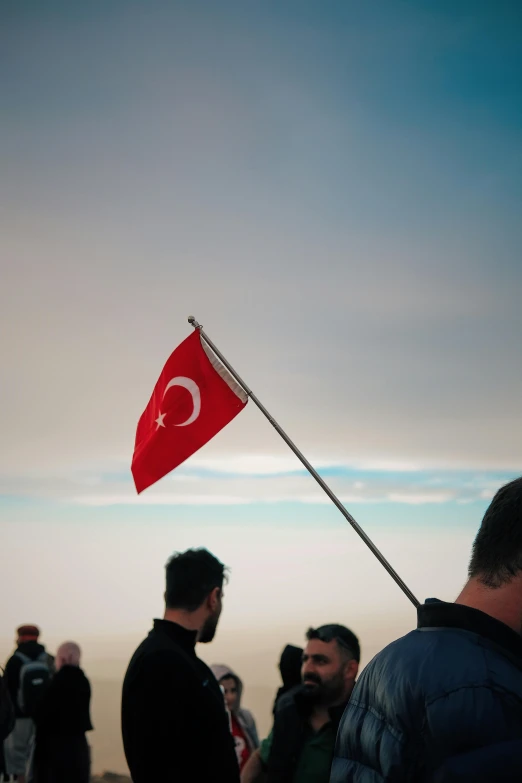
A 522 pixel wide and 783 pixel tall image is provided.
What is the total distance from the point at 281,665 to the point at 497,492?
3.91m

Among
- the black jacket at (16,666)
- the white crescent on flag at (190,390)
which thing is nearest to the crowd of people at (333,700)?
the white crescent on flag at (190,390)

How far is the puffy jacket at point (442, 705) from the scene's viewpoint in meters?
1.65

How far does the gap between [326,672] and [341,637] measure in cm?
23

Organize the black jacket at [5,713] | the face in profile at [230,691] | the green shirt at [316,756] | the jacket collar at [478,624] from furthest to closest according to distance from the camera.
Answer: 1. the face in profile at [230,691]
2. the black jacket at [5,713]
3. the green shirt at [316,756]
4. the jacket collar at [478,624]

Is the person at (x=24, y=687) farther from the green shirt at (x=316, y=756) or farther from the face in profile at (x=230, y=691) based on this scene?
the green shirt at (x=316, y=756)

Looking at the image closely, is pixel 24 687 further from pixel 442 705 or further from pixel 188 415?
pixel 442 705

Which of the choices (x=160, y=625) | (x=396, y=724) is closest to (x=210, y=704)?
(x=160, y=625)

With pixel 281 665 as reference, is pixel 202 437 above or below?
above

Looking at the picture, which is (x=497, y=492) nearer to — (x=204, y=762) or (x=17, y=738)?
(x=204, y=762)

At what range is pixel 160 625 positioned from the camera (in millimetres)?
3908

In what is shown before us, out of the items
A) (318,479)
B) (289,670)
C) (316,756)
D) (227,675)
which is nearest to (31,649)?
(227,675)

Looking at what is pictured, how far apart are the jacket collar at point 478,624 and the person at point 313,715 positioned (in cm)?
268

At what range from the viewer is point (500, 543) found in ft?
6.19

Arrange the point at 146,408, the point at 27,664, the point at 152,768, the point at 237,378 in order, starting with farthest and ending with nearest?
the point at 27,664 < the point at 146,408 < the point at 237,378 < the point at 152,768
